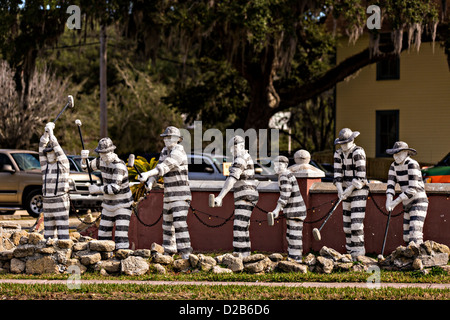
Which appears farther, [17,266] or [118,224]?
[118,224]

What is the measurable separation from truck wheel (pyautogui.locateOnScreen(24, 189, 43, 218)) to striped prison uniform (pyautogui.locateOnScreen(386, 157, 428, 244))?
396 inches

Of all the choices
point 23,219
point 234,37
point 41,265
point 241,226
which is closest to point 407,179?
point 241,226

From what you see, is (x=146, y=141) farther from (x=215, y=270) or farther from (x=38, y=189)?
(x=215, y=270)

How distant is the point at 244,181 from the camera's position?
11508 mm

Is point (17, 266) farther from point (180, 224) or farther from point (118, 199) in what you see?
point (180, 224)

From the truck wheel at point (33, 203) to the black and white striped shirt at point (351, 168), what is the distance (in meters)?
9.42

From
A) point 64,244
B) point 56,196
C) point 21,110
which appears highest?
point 21,110

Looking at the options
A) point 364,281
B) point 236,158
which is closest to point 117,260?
point 236,158

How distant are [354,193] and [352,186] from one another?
0.59 ft

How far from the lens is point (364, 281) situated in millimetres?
9719

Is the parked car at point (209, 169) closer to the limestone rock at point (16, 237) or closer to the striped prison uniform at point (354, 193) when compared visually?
the limestone rock at point (16, 237)

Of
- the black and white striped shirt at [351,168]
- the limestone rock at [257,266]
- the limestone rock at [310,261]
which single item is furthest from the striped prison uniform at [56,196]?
the black and white striped shirt at [351,168]

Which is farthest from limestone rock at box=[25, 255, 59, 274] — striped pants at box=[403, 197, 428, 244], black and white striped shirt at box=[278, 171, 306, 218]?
striped pants at box=[403, 197, 428, 244]

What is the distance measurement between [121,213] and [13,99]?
19491 mm
